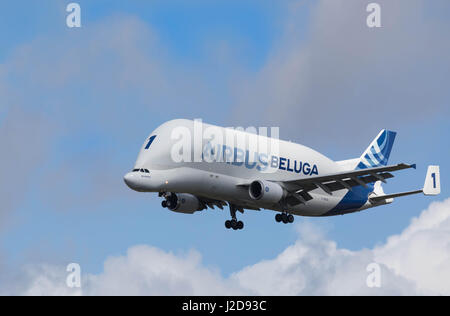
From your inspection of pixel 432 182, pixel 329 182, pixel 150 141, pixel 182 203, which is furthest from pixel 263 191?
pixel 432 182

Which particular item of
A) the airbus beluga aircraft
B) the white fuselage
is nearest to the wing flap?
the airbus beluga aircraft

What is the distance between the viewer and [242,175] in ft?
220

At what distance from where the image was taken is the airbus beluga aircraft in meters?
63.7

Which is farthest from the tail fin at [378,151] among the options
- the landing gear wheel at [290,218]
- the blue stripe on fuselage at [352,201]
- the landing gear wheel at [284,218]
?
the landing gear wheel at [284,218]

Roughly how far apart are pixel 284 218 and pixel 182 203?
23.5 feet

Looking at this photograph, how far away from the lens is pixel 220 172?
215 feet

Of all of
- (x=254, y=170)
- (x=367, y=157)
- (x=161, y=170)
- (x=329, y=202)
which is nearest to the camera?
(x=161, y=170)

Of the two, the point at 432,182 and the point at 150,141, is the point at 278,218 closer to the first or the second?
the point at 150,141

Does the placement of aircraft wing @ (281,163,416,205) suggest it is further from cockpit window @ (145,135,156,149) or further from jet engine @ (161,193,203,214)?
cockpit window @ (145,135,156,149)

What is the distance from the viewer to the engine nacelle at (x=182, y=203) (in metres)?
70.1

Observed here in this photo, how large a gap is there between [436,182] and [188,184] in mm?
18664

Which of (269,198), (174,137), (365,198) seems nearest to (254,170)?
(269,198)

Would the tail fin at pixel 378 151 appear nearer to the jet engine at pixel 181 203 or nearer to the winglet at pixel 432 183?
the winglet at pixel 432 183

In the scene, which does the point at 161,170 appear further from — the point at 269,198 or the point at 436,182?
the point at 436,182
